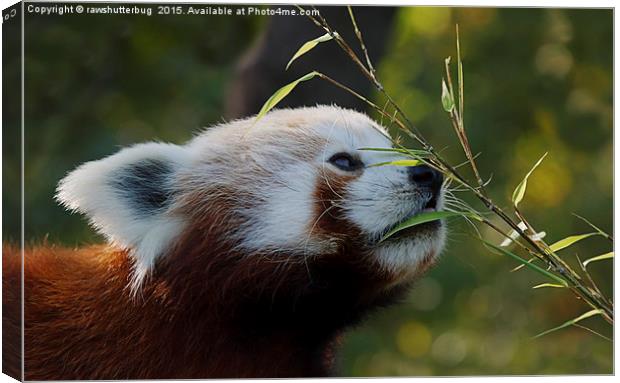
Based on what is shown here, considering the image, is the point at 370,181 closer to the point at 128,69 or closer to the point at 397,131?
the point at 397,131

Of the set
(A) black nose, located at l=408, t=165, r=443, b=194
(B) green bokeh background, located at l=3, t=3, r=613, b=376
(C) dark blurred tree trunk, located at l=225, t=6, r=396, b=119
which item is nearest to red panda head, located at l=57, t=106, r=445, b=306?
(A) black nose, located at l=408, t=165, r=443, b=194

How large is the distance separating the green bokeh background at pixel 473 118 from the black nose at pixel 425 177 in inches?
15.7

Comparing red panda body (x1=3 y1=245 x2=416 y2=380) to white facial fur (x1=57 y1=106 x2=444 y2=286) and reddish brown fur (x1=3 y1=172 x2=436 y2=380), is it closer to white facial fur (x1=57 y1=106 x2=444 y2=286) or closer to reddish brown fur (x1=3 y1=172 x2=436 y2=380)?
reddish brown fur (x1=3 y1=172 x2=436 y2=380)

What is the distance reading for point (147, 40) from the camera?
3.36 m

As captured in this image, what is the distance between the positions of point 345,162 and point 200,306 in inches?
22.7

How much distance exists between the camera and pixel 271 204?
2.84 m

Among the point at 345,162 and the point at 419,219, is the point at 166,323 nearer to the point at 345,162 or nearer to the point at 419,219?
the point at 345,162

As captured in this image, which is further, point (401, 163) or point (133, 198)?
point (133, 198)

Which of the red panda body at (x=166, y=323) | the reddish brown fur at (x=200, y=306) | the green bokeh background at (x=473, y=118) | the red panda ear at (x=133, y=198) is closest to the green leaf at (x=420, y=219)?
the reddish brown fur at (x=200, y=306)

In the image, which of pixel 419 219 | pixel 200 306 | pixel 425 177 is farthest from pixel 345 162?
pixel 200 306

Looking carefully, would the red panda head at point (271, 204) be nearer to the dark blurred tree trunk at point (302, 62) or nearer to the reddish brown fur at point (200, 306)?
the reddish brown fur at point (200, 306)

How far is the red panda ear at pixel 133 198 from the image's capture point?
2.83 meters

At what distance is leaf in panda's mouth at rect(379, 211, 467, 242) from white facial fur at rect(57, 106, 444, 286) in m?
0.02

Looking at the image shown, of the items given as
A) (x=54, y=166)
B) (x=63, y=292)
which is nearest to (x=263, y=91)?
(x=54, y=166)
